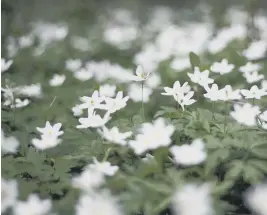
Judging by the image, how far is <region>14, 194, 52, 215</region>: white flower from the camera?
123 cm

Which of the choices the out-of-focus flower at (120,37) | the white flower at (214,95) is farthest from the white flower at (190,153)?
the out-of-focus flower at (120,37)

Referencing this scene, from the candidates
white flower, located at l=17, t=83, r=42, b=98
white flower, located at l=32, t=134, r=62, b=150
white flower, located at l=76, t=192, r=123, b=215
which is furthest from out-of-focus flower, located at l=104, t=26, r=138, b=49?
white flower, located at l=76, t=192, r=123, b=215

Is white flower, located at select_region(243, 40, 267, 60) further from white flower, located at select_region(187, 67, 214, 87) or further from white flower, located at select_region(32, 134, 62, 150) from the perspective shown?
white flower, located at select_region(32, 134, 62, 150)

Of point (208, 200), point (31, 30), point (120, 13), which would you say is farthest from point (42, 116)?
point (120, 13)

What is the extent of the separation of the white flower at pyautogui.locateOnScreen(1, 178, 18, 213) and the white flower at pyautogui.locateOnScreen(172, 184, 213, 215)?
1.41 ft

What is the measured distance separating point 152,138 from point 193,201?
0.28 m

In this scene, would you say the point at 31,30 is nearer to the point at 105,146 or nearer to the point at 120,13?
the point at 120,13

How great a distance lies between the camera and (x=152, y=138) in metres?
1.34

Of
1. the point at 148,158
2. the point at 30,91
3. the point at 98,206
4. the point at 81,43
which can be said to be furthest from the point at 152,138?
the point at 81,43

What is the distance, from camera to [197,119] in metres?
1.47

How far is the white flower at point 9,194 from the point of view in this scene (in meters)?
1.29

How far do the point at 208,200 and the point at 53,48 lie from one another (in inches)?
81.1

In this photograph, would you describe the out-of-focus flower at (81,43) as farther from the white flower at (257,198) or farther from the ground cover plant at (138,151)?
the white flower at (257,198)

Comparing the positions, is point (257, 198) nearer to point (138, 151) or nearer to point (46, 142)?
point (138, 151)
